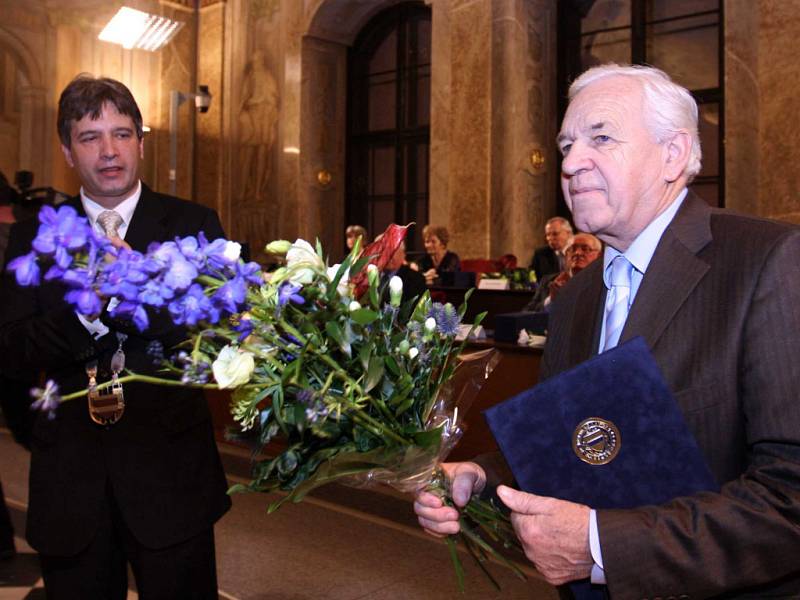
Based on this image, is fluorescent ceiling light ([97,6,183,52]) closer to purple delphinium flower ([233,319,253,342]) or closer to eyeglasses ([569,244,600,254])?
eyeglasses ([569,244,600,254])

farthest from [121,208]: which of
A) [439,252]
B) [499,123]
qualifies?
[499,123]

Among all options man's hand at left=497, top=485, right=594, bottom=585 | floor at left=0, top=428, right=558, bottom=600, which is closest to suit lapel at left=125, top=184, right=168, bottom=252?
man's hand at left=497, top=485, right=594, bottom=585

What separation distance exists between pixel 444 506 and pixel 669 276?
0.56 metres

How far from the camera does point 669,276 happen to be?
145 cm

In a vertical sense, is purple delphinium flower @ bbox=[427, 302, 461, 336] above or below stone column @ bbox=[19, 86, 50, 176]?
below

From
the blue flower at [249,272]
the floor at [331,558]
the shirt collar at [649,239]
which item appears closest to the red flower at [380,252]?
the blue flower at [249,272]

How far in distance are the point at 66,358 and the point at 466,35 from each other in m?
10.0

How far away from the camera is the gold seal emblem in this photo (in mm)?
1301

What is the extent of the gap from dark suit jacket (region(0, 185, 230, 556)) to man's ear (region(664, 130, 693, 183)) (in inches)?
46.0

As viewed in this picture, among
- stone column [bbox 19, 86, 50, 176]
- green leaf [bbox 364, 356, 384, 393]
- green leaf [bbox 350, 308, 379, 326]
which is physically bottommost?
green leaf [bbox 364, 356, 384, 393]

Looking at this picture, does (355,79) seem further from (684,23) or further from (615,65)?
(615,65)

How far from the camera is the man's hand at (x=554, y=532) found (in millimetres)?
1299

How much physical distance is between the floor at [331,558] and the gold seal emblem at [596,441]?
193 centimetres

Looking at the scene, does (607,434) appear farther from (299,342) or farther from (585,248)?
(585,248)
